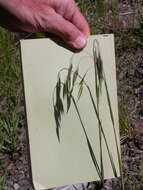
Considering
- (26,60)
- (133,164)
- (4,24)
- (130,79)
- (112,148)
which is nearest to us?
(26,60)

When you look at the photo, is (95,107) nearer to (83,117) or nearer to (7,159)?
(83,117)

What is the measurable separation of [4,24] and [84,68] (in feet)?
1.12

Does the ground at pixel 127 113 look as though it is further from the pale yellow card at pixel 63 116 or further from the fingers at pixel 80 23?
the fingers at pixel 80 23

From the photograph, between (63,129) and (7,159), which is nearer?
(63,129)

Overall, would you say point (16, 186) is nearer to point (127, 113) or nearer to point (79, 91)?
point (127, 113)

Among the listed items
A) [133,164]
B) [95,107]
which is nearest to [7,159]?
[133,164]

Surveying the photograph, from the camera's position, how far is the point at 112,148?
3.56 ft

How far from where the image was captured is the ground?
1.46 metres

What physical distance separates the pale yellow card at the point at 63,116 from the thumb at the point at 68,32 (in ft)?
0.06

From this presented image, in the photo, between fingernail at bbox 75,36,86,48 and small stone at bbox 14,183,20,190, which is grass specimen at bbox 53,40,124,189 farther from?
small stone at bbox 14,183,20,190

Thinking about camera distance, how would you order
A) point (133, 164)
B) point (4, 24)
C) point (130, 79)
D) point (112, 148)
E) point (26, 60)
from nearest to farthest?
1. point (26, 60)
2. point (112, 148)
3. point (4, 24)
4. point (133, 164)
5. point (130, 79)

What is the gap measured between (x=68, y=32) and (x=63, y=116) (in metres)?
0.18

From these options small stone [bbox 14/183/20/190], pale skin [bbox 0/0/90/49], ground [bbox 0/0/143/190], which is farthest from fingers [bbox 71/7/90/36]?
small stone [bbox 14/183/20/190]

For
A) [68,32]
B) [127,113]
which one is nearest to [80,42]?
[68,32]
